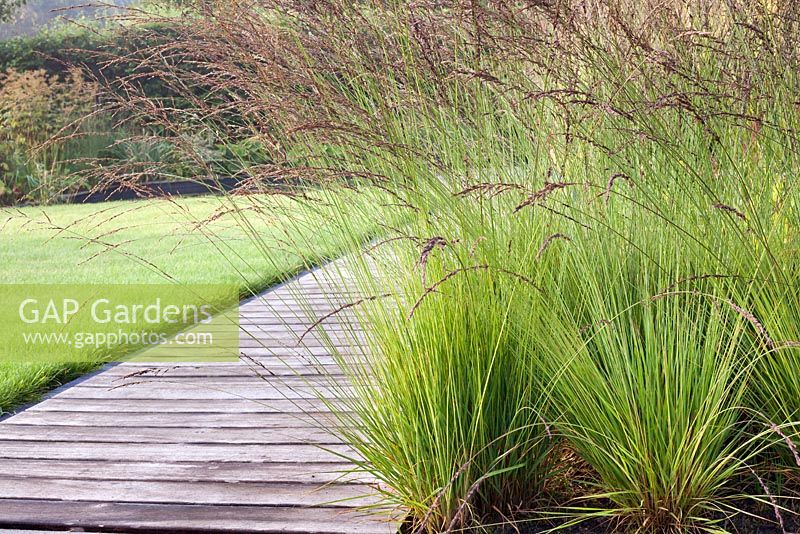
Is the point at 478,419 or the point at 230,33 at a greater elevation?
the point at 230,33

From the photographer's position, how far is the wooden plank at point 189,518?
6.81 feet

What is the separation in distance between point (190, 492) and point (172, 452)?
345 millimetres

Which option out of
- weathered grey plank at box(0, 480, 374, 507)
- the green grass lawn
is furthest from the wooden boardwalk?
the green grass lawn

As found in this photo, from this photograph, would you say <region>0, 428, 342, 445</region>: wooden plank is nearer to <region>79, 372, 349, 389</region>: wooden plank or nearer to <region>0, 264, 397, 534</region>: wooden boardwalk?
<region>0, 264, 397, 534</region>: wooden boardwalk

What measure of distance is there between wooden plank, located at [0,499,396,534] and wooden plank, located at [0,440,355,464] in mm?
339

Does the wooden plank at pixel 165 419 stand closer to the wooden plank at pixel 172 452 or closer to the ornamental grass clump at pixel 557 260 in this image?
the wooden plank at pixel 172 452

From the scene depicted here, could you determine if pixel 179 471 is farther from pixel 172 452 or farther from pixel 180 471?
pixel 172 452

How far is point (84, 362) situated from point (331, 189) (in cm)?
203

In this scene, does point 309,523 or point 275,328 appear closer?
point 309,523

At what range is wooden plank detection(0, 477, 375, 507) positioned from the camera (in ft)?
7.39

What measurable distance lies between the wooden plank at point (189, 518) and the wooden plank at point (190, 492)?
0.12 feet

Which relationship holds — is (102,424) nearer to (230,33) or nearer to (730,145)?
(230,33)

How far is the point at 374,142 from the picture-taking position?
1877 mm

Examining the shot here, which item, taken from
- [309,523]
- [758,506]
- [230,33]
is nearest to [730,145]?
[758,506]
